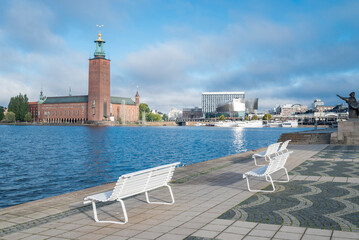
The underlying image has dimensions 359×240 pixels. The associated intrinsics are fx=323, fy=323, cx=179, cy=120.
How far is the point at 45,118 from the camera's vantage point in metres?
186

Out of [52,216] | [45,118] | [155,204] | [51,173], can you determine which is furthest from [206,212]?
[45,118]

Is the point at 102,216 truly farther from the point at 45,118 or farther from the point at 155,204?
the point at 45,118

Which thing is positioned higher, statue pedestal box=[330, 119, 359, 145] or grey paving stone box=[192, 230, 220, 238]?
statue pedestal box=[330, 119, 359, 145]

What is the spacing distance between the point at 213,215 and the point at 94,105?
517ft

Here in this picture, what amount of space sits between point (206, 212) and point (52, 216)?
3131mm

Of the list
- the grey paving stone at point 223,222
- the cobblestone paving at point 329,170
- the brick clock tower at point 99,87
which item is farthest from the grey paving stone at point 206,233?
the brick clock tower at point 99,87

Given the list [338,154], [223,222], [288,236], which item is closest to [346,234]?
[288,236]

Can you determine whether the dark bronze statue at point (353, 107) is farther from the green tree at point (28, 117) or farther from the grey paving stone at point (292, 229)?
the green tree at point (28, 117)

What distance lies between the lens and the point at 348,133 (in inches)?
984

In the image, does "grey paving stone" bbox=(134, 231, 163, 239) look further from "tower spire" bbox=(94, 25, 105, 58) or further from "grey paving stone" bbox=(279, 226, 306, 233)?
"tower spire" bbox=(94, 25, 105, 58)

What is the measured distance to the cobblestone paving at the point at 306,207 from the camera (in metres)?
5.74

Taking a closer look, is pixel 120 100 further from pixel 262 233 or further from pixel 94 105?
pixel 262 233

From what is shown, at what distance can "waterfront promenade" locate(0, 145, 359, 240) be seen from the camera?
208 inches

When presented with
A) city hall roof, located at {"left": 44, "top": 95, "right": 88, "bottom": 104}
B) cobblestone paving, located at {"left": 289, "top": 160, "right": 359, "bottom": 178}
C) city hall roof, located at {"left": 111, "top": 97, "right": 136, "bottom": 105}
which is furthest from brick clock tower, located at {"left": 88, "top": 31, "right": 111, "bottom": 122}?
cobblestone paving, located at {"left": 289, "top": 160, "right": 359, "bottom": 178}
